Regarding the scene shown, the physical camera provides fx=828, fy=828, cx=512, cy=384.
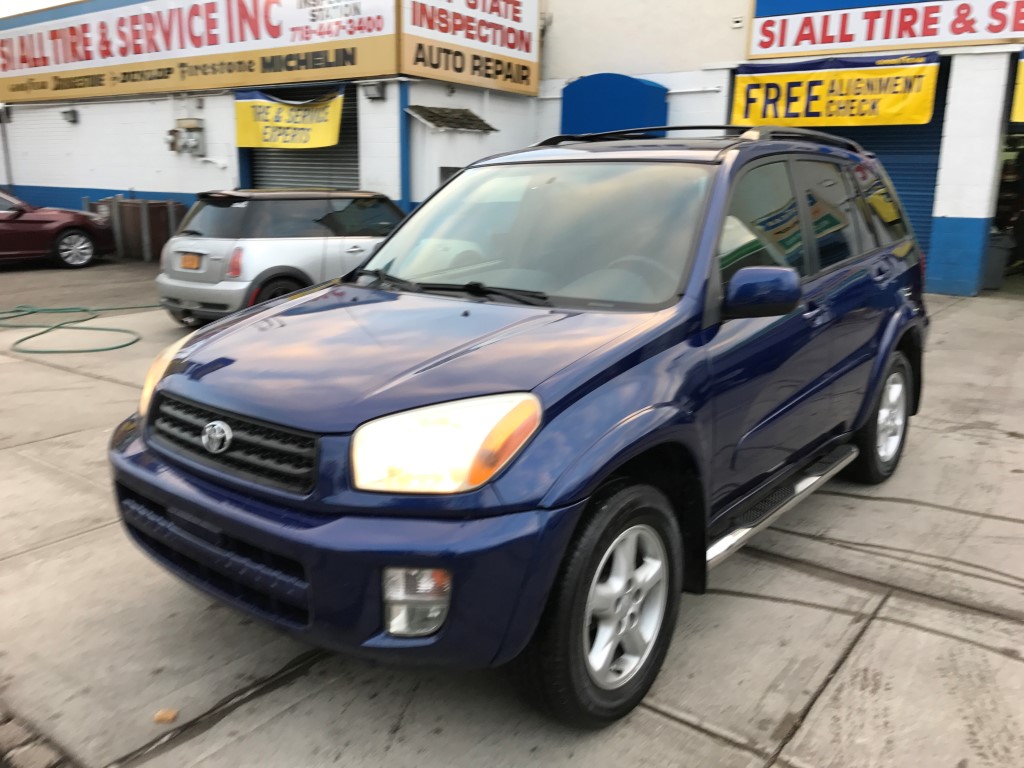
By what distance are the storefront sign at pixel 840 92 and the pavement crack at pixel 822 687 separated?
10802 mm

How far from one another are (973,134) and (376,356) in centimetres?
1215

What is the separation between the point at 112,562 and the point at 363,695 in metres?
1.64

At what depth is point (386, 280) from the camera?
12.1 feet

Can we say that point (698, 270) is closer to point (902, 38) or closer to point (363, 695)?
point (363, 695)

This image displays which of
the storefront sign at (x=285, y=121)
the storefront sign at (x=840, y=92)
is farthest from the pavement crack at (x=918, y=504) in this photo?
the storefront sign at (x=285, y=121)

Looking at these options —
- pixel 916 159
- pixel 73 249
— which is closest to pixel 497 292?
pixel 916 159

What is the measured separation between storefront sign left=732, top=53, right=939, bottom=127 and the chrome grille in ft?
40.4

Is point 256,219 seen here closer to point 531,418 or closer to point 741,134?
point 741,134

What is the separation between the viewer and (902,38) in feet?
39.9

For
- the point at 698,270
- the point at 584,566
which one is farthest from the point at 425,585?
the point at 698,270

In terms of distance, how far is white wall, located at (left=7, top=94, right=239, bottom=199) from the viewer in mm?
16703

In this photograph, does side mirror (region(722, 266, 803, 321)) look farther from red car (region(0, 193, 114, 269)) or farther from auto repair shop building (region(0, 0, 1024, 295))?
red car (region(0, 193, 114, 269))

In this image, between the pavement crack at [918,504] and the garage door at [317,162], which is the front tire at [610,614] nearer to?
the pavement crack at [918,504]

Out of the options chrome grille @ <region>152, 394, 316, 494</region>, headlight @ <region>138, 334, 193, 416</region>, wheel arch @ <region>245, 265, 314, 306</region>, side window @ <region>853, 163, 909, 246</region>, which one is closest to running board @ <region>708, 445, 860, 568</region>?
side window @ <region>853, 163, 909, 246</region>
